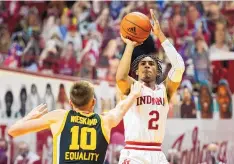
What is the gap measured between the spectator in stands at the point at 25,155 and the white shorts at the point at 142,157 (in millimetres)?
5061

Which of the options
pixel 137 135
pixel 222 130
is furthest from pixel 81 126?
pixel 222 130

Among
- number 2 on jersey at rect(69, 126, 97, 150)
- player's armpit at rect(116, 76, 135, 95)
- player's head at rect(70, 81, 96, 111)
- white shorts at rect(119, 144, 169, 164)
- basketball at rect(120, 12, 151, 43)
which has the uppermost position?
basketball at rect(120, 12, 151, 43)

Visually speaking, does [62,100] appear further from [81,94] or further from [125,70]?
[81,94]

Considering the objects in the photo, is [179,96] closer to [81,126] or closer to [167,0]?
[167,0]

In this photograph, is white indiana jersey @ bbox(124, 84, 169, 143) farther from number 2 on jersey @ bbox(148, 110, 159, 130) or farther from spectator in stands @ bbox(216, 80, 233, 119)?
spectator in stands @ bbox(216, 80, 233, 119)

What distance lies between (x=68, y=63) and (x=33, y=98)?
2382 millimetres

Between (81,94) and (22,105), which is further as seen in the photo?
(22,105)

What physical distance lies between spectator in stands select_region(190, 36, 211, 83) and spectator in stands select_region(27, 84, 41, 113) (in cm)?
325

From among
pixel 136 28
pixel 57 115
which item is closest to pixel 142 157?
pixel 136 28

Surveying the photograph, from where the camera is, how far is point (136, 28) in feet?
24.4

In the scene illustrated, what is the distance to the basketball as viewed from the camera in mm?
7422

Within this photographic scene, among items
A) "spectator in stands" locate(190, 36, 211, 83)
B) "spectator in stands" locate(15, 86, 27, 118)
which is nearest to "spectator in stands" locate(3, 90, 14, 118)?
"spectator in stands" locate(15, 86, 27, 118)

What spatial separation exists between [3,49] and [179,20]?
4.31 metres

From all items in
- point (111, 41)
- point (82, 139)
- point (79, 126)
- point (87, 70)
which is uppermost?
point (111, 41)
